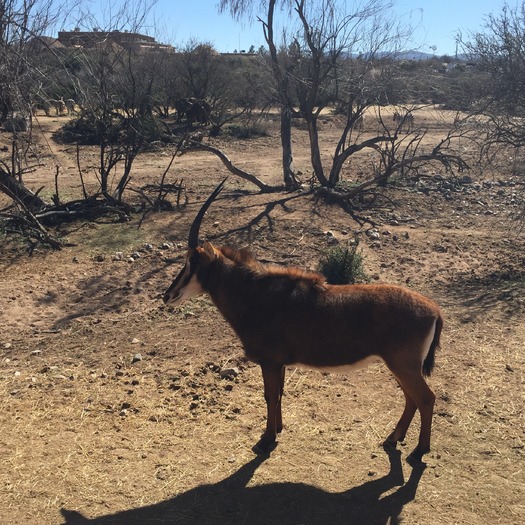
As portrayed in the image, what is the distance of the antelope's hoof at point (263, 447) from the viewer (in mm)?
4836

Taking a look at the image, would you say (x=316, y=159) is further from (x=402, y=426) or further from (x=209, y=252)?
(x=402, y=426)

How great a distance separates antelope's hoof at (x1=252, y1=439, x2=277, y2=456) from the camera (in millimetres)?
4836

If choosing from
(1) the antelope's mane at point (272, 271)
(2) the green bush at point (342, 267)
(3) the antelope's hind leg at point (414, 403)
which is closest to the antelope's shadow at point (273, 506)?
(3) the antelope's hind leg at point (414, 403)

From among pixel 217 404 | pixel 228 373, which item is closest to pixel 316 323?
pixel 217 404

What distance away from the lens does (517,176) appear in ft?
51.8

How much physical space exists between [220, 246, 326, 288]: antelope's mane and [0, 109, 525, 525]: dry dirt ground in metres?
1.31

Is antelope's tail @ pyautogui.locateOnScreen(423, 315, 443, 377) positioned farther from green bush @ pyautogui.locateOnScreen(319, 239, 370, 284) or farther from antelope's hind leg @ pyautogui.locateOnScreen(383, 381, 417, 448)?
green bush @ pyautogui.locateOnScreen(319, 239, 370, 284)

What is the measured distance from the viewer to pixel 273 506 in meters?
4.25

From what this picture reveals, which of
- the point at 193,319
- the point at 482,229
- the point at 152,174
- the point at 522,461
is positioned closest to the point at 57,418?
the point at 193,319

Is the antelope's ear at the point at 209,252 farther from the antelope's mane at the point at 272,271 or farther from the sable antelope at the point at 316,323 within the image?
the antelope's mane at the point at 272,271

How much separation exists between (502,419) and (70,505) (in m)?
3.56

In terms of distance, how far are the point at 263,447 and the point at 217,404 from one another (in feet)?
2.88

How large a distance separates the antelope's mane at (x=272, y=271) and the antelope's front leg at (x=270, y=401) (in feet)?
2.32

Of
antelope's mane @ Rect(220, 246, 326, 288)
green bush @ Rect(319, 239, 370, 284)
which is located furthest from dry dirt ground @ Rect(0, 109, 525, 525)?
antelope's mane @ Rect(220, 246, 326, 288)
